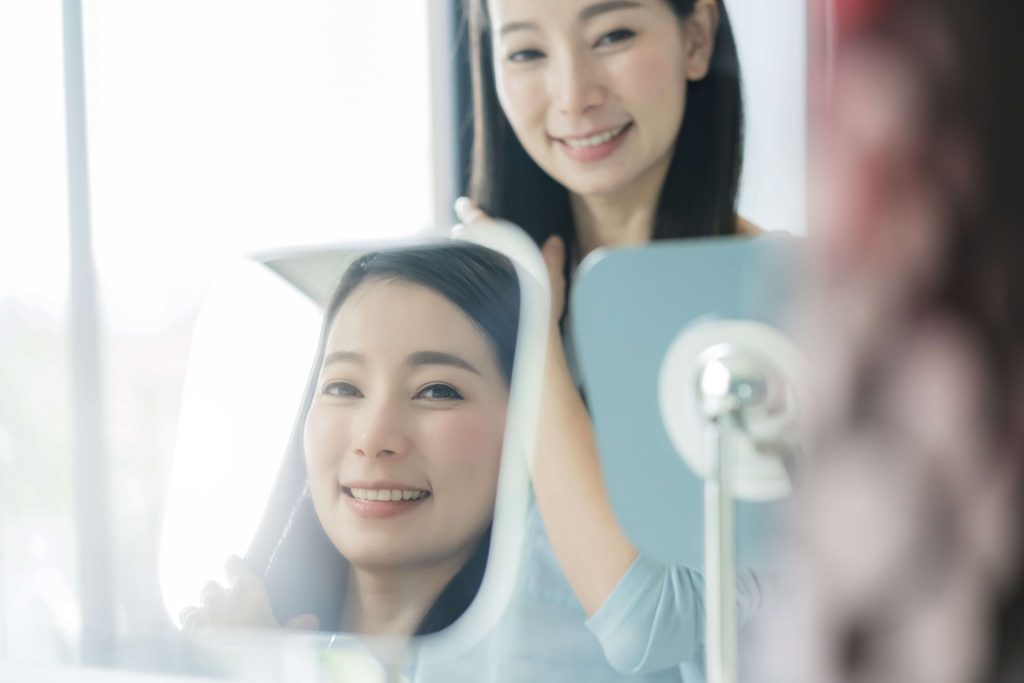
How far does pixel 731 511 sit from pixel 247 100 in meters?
0.85

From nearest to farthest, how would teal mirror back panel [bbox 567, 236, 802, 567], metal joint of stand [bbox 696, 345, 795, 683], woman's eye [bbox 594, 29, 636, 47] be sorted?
metal joint of stand [bbox 696, 345, 795, 683] → teal mirror back panel [bbox 567, 236, 802, 567] → woman's eye [bbox 594, 29, 636, 47]

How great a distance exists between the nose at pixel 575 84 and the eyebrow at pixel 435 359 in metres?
0.25

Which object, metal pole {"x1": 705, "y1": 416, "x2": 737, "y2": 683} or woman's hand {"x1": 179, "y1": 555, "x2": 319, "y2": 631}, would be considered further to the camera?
woman's hand {"x1": 179, "y1": 555, "x2": 319, "y2": 631}

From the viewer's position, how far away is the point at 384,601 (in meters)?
0.99

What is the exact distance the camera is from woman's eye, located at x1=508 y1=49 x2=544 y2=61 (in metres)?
0.96

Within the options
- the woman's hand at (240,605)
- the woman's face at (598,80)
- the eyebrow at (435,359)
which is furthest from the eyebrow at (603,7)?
the woman's hand at (240,605)

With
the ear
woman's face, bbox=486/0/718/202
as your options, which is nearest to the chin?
woman's face, bbox=486/0/718/202

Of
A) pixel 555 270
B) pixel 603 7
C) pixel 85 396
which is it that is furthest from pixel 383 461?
pixel 85 396

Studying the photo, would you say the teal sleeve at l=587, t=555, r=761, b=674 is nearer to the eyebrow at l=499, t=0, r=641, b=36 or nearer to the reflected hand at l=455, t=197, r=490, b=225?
the reflected hand at l=455, t=197, r=490, b=225

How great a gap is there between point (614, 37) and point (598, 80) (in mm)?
41

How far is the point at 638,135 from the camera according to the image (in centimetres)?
92

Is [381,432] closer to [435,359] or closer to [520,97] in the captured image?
[435,359]

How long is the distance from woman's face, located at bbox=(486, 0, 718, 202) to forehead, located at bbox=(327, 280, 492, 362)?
0.56 ft

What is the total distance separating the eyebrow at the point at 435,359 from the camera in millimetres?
940
